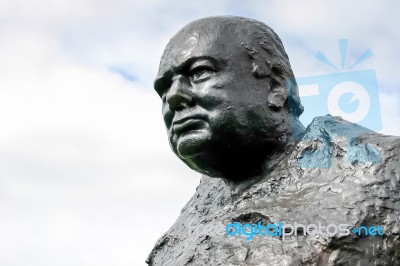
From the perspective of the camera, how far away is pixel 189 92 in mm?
4996

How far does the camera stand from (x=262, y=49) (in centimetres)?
519

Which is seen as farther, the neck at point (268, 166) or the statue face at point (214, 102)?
the neck at point (268, 166)

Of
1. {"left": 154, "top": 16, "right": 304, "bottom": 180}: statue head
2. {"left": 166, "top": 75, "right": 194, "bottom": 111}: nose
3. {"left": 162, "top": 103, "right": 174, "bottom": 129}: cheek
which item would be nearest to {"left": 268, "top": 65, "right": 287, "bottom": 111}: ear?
{"left": 154, "top": 16, "right": 304, "bottom": 180}: statue head

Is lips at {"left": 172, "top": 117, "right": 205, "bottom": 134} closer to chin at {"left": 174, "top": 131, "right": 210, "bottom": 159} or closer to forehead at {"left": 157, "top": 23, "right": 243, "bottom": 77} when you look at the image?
chin at {"left": 174, "top": 131, "right": 210, "bottom": 159}

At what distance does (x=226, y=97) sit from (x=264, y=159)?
1.82 feet

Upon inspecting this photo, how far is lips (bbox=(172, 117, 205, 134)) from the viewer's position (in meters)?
4.95

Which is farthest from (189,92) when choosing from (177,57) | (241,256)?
(241,256)

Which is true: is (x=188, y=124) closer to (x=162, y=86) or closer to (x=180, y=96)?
(x=180, y=96)

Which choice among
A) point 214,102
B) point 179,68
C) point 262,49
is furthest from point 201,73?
point 262,49

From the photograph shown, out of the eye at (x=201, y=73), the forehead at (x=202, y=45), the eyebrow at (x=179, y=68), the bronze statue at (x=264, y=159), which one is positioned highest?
the forehead at (x=202, y=45)

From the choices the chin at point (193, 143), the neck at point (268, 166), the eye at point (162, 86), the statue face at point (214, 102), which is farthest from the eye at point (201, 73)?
the neck at point (268, 166)

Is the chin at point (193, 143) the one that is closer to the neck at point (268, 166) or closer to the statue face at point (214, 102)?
Answer: the statue face at point (214, 102)

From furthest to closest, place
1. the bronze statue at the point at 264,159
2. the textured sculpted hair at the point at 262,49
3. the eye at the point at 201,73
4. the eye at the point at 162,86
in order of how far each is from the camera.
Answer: the eye at the point at 162,86 < the textured sculpted hair at the point at 262,49 < the eye at the point at 201,73 < the bronze statue at the point at 264,159

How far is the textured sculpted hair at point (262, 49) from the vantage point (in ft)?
16.8
